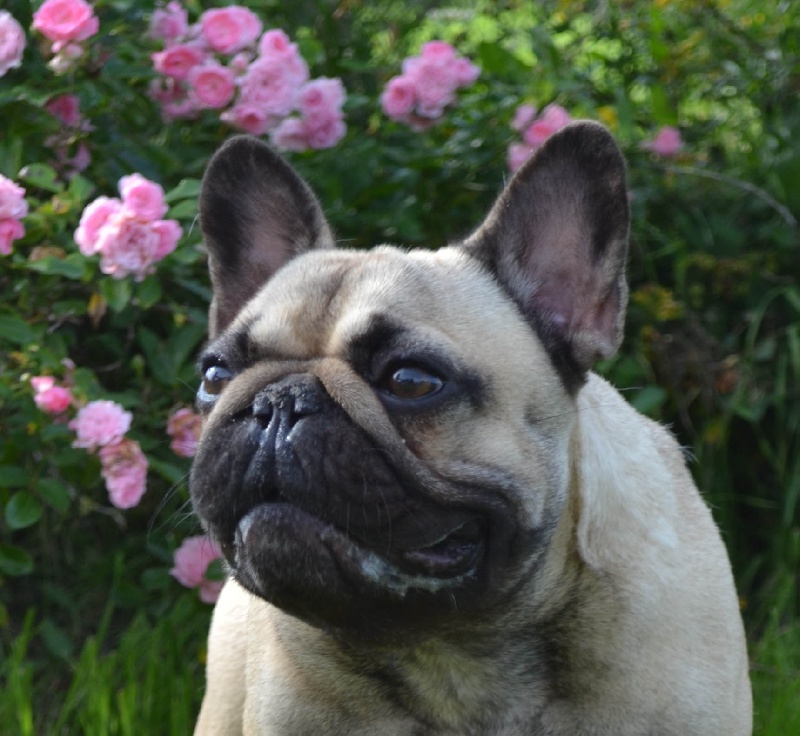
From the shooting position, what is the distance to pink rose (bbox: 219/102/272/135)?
357 cm

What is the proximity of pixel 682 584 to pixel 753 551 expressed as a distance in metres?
2.21

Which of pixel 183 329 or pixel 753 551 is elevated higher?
pixel 183 329

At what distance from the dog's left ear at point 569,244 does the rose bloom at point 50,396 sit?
1.06 metres

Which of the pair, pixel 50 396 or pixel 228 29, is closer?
pixel 50 396

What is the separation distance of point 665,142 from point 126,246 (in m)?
2.04

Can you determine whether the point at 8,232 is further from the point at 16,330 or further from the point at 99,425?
the point at 99,425

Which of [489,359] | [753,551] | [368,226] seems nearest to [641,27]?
[368,226]

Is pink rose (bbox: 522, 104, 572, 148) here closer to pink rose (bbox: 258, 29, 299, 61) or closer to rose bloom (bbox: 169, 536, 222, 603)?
pink rose (bbox: 258, 29, 299, 61)

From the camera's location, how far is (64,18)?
325 cm

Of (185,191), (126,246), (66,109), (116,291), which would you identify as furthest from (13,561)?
(66,109)

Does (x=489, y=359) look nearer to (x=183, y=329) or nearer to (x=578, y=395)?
(x=578, y=395)

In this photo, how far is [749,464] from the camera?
15.5ft

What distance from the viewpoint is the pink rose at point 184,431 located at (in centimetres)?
341

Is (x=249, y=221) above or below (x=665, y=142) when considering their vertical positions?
above
